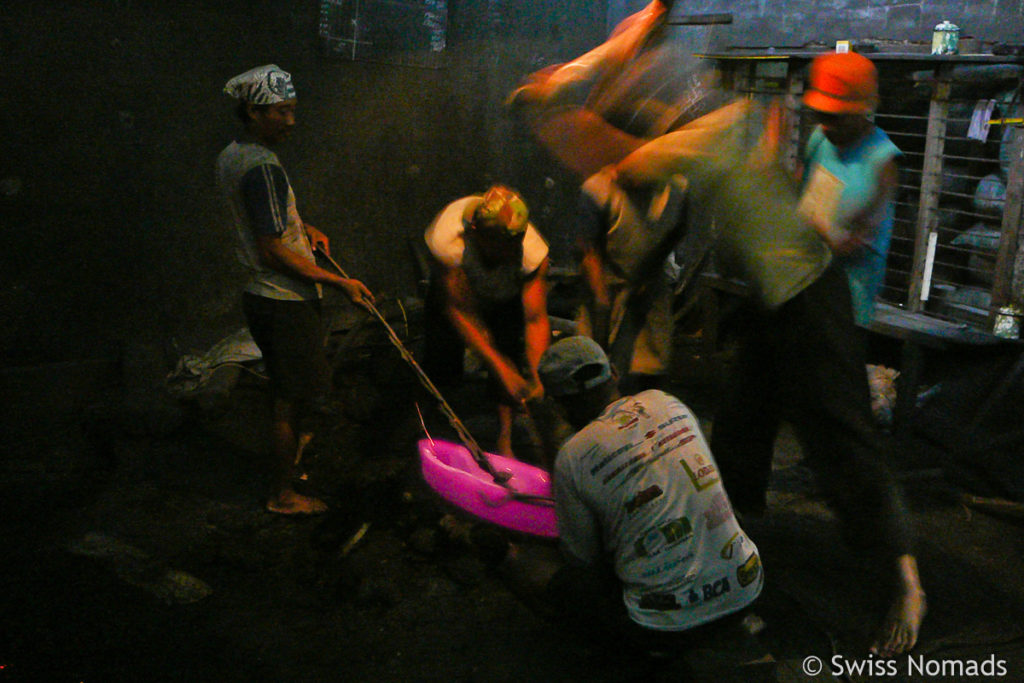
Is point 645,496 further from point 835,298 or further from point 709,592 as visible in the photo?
point 835,298

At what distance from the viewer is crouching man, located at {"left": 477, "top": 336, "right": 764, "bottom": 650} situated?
9.38ft

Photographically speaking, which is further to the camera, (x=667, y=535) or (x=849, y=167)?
(x=849, y=167)

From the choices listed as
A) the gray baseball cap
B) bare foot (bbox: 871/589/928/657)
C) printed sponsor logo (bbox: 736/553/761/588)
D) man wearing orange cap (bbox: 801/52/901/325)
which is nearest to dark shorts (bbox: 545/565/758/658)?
printed sponsor logo (bbox: 736/553/761/588)

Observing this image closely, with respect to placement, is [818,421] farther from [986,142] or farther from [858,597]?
[986,142]

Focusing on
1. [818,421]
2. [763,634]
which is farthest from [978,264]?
[763,634]

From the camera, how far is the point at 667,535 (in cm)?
286

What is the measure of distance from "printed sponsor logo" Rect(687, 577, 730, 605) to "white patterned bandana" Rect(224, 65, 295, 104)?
3.03 meters

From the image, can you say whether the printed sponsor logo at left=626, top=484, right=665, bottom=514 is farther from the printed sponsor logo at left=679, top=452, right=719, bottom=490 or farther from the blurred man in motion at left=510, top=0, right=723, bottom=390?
the blurred man in motion at left=510, top=0, right=723, bottom=390

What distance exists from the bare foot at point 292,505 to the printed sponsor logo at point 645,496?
7.77 feet

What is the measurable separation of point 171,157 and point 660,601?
17.7 ft

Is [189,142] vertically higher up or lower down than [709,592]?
higher up

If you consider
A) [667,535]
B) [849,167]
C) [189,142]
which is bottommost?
[667,535]

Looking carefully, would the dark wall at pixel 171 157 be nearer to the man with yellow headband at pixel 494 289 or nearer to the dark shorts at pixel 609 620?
the man with yellow headband at pixel 494 289

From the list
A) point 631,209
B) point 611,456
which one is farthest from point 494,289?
point 611,456
